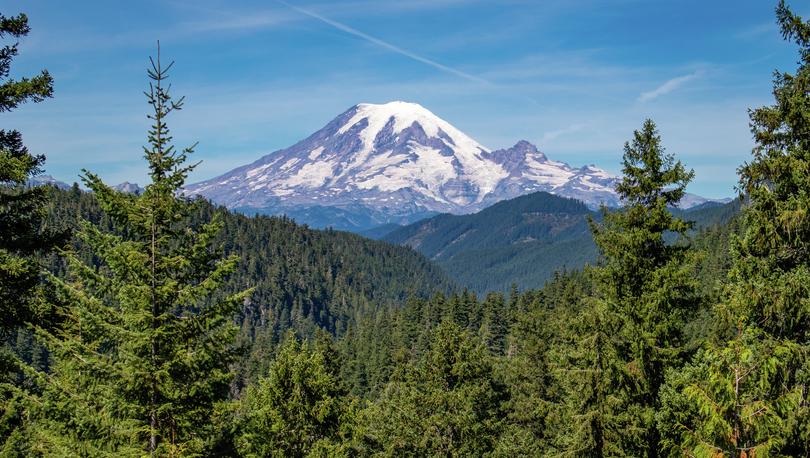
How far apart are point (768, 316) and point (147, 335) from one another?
11738 millimetres

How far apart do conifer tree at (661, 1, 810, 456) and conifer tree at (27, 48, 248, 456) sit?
27.9 ft

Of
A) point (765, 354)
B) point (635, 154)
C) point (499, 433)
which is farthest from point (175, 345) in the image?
point (499, 433)

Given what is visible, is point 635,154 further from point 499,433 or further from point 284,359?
point 499,433

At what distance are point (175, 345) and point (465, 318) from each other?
271ft

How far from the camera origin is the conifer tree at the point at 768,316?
9508mm

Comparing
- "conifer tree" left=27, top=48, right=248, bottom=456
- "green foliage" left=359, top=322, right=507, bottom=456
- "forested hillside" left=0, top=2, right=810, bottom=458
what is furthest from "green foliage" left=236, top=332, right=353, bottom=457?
"conifer tree" left=27, top=48, right=248, bottom=456

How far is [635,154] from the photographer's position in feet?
55.7

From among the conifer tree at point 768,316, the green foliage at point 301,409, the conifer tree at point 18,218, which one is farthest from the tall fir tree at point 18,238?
the conifer tree at point 768,316

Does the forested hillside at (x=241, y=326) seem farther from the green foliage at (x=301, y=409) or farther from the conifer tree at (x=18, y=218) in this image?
the green foliage at (x=301, y=409)

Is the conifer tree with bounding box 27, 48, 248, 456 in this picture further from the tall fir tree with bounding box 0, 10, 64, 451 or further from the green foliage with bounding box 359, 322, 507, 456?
the green foliage with bounding box 359, 322, 507, 456

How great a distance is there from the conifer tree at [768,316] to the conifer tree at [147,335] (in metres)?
8.50

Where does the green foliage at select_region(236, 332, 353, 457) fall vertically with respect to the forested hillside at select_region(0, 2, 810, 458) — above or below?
below

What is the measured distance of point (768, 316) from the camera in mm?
11406

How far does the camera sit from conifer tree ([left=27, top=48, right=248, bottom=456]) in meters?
10.0
